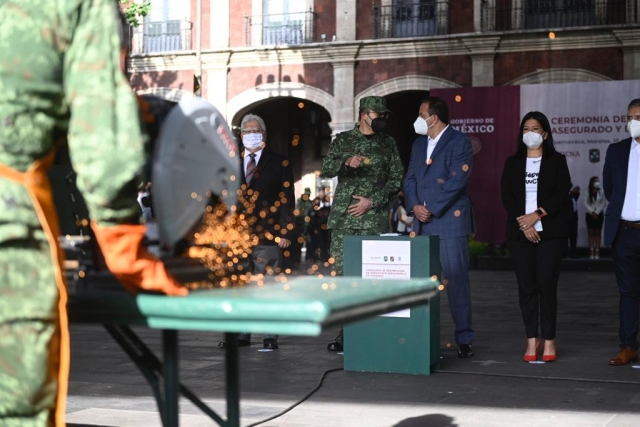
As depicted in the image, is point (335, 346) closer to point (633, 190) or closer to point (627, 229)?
point (627, 229)

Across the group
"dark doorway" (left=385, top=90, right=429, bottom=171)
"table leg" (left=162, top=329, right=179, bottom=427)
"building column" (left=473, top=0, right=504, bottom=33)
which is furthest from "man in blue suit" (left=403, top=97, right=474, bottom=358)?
"dark doorway" (left=385, top=90, right=429, bottom=171)

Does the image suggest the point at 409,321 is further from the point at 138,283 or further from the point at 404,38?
the point at 404,38

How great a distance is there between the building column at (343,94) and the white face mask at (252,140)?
68.2 feet

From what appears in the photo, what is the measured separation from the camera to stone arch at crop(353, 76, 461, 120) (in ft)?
92.2

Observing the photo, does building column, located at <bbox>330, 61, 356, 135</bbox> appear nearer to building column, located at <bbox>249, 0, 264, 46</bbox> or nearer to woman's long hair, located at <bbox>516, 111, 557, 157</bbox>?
building column, located at <bbox>249, 0, 264, 46</bbox>

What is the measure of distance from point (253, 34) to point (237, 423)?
27.9 meters

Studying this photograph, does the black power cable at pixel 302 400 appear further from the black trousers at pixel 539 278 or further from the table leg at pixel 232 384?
the table leg at pixel 232 384

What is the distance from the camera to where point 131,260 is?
101 inches

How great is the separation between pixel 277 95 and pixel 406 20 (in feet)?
13.6

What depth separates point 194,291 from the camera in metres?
2.74

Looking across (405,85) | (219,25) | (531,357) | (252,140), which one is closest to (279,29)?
(219,25)

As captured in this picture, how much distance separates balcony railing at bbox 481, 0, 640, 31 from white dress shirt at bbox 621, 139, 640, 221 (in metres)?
20.1

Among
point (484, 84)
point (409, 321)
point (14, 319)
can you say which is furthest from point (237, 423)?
point (484, 84)

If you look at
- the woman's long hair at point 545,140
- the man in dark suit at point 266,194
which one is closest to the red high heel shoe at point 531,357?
the woman's long hair at point 545,140
